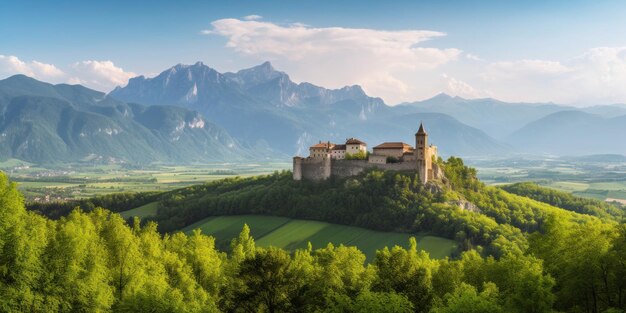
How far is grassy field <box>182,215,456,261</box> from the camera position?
11369 cm

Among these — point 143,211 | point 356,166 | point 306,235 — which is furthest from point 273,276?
point 143,211

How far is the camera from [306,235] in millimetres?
127750

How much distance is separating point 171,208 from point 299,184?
40.3 metres

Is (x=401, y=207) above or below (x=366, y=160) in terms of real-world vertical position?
below

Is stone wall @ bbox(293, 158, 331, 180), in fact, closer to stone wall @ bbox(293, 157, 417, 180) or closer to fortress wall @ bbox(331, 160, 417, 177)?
stone wall @ bbox(293, 157, 417, 180)

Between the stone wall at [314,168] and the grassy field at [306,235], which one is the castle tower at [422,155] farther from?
the stone wall at [314,168]

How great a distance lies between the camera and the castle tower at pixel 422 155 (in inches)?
5005

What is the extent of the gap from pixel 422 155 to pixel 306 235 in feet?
103

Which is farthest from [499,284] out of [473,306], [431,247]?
[431,247]

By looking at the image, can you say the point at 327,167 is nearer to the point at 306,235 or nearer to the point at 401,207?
the point at 306,235

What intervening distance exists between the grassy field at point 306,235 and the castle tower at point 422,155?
1642 centimetres

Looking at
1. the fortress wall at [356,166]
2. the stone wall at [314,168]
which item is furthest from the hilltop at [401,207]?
the stone wall at [314,168]

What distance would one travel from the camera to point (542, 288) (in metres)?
36.2

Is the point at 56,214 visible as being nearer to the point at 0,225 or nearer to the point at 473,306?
the point at 0,225
